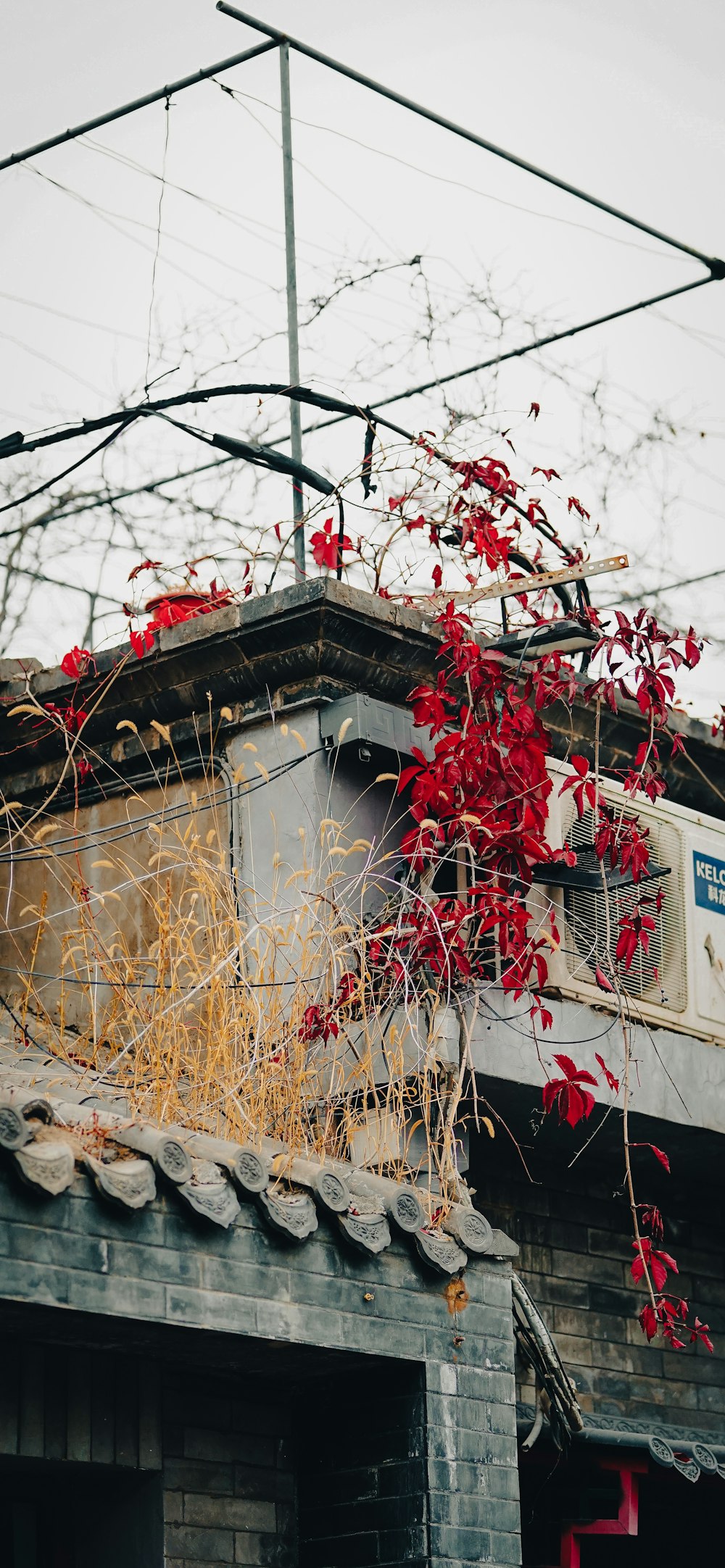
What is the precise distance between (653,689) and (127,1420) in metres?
4.18

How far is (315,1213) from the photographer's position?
252 inches

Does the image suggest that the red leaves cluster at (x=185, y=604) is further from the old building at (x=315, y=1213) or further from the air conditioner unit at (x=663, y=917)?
the air conditioner unit at (x=663, y=917)

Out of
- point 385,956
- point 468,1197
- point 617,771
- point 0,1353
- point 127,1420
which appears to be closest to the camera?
point 0,1353

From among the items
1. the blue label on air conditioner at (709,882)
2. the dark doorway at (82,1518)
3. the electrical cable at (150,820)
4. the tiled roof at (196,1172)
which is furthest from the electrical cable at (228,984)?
the blue label on air conditioner at (709,882)

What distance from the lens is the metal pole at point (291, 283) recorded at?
9.55 meters

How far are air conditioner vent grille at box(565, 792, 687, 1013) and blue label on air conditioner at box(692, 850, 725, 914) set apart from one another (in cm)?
14

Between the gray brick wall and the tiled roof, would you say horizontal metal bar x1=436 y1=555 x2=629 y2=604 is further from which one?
the gray brick wall

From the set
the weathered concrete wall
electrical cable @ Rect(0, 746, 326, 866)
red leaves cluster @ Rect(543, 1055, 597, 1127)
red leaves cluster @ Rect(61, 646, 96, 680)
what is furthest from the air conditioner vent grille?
red leaves cluster @ Rect(61, 646, 96, 680)

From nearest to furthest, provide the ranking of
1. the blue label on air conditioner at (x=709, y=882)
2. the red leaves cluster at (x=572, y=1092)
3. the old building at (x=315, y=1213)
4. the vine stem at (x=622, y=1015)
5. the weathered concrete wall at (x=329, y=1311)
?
1. the weathered concrete wall at (x=329, y=1311)
2. the old building at (x=315, y=1213)
3. the red leaves cluster at (x=572, y=1092)
4. the vine stem at (x=622, y=1015)
5. the blue label on air conditioner at (x=709, y=882)

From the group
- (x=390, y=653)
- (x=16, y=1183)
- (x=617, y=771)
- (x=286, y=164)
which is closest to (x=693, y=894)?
(x=617, y=771)

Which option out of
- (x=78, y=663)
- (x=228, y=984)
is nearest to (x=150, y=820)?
(x=78, y=663)

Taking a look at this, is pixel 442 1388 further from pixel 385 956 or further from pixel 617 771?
pixel 617 771

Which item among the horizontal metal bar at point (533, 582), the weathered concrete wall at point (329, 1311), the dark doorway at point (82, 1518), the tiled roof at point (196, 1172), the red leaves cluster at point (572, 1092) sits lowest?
the dark doorway at point (82, 1518)

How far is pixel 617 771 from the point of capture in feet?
31.7
